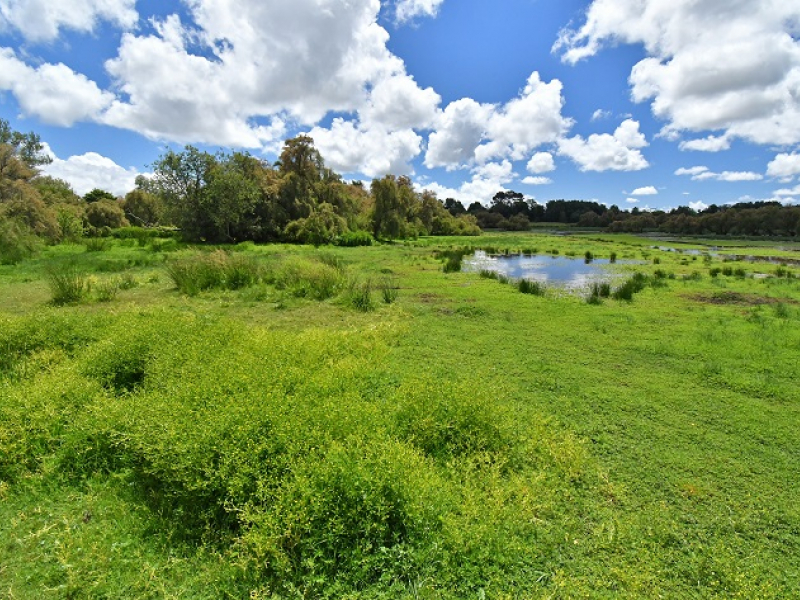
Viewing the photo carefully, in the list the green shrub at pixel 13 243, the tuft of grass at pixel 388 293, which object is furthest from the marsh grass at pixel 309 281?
the green shrub at pixel 13 243

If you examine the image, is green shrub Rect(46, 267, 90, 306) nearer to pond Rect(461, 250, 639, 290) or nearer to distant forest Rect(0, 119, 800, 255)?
distant forest Rect(0, 119, 800, 255)

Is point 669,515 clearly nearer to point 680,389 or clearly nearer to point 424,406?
point 424,406

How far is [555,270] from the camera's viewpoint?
23609mm

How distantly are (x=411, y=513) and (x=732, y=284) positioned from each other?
1990cm

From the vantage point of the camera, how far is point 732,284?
1720 cm

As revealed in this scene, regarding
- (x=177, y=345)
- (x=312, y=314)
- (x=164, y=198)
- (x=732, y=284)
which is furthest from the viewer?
(x=164, y=198)

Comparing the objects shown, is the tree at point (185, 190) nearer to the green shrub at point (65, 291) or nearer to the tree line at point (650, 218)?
the green shrub at point (65, 291)

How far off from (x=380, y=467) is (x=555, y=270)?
2239 cm

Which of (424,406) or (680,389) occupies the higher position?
(424,406)

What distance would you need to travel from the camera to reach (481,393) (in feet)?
17.1

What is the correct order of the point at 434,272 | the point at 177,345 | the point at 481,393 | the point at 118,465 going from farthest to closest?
the point at 434,272 → the point at 177,345 → the point at 481,393 → the point at 118,465

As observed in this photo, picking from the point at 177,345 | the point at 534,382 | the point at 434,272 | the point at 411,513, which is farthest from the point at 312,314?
the point at 434,272

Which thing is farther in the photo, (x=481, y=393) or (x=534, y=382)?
(x=534, y=382)

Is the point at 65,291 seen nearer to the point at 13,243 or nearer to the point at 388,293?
the point at 388,293
